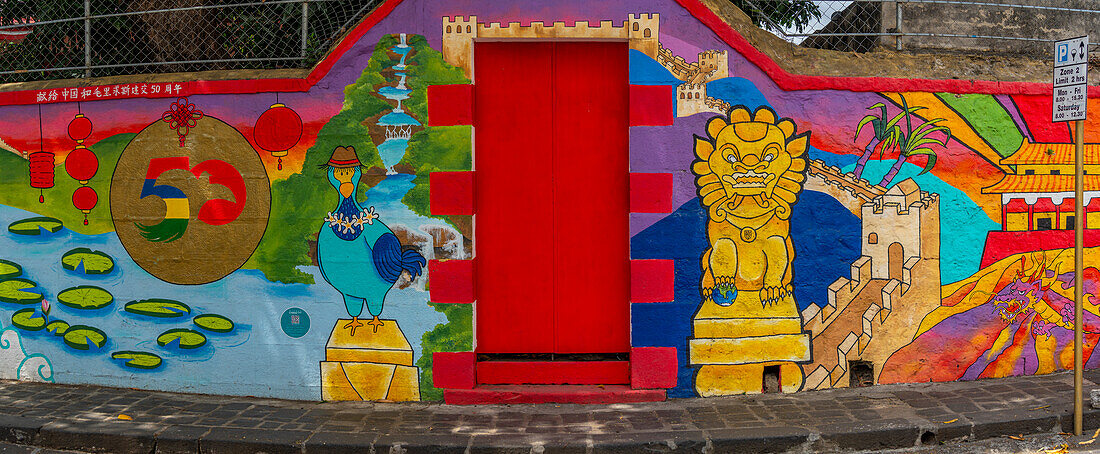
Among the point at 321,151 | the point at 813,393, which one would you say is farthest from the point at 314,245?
the point at 813,393

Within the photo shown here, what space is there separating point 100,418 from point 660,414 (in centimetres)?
398

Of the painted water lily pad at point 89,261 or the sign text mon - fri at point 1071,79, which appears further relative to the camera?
the painted water lily pad at point 89,261

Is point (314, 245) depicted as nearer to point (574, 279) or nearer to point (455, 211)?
point (455, 211)

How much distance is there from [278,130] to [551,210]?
7.19 feet

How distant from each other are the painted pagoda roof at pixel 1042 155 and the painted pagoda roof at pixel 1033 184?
11cm

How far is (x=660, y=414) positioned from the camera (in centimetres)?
508

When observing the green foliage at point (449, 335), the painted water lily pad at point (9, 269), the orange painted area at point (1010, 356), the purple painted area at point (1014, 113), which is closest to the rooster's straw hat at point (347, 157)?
the green foliage at point (449, 335)

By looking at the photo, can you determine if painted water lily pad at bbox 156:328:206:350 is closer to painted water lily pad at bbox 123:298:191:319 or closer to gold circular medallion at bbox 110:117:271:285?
painted water lily pad at bbox 123:298:191:319

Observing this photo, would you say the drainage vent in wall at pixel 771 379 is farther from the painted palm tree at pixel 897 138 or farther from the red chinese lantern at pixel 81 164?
the red chinese lantern at pixel 81 164

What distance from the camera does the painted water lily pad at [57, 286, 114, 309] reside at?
5.90 metres

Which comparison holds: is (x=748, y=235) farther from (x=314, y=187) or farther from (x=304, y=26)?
(x=304, y=26)

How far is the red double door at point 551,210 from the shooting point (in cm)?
547

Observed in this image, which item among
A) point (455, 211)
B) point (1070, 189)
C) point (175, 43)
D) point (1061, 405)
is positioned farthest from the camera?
point (175, 43)

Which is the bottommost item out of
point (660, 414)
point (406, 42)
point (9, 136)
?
point (660, 414)
